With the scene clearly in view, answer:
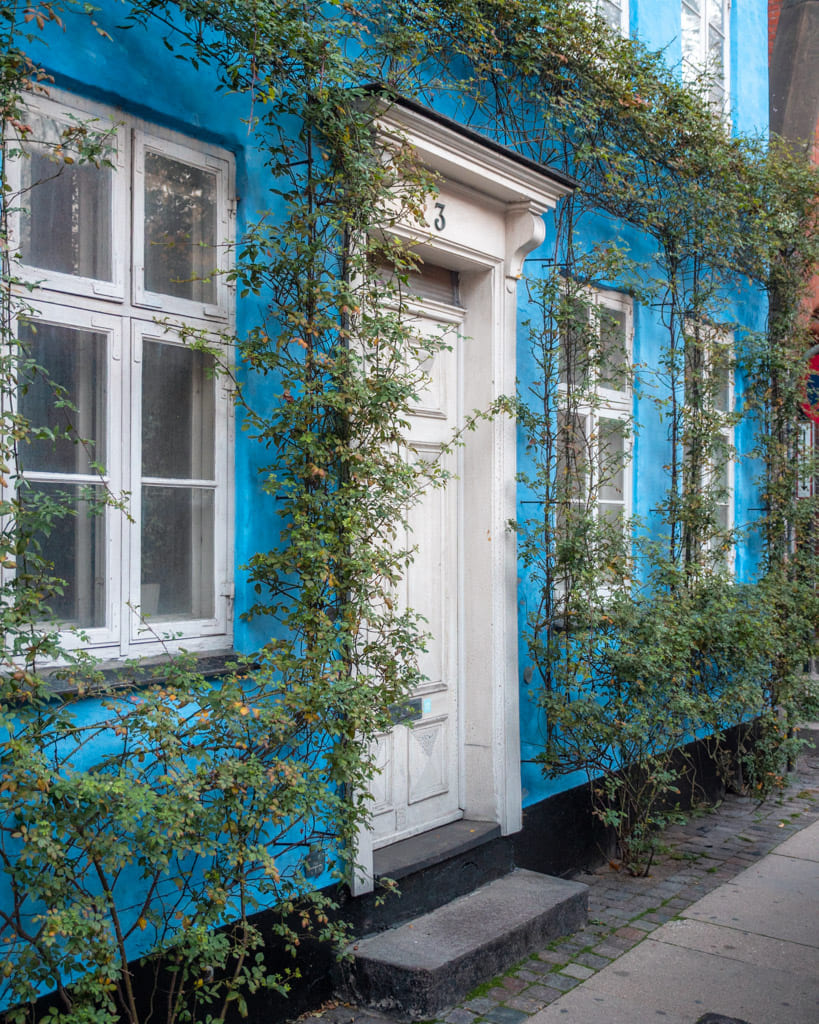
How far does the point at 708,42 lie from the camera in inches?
349

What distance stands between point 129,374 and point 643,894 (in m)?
4.12

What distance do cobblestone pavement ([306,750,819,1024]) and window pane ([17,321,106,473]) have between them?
8.06 feet

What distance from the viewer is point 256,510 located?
4.29 metres

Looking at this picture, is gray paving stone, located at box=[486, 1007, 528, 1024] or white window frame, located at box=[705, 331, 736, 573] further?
white window frame, located at box=[705, 331, 736, 573]

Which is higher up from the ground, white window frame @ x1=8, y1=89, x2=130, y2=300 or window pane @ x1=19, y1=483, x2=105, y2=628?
white window frame @ x1=8, y1=89, x2=130, y2=300

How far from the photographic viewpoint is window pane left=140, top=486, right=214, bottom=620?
398 cm

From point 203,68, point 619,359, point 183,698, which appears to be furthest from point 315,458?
point 619,359

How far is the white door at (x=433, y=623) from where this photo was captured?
17.5 feet

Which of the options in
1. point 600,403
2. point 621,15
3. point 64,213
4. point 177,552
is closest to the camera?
point 64,213

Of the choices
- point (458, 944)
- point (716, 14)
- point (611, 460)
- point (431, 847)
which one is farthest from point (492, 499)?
point (716, 14)

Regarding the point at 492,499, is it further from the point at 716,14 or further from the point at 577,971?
the point at 716,14

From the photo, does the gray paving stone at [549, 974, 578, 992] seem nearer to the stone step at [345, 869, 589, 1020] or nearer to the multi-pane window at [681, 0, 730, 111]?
the stone step at [345, 869, 589, 1020]

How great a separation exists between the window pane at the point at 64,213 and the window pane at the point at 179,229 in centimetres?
20

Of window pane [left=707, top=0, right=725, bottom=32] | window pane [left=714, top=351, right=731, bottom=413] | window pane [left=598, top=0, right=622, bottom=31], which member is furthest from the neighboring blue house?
window pane [left=707, top=0, right=725, bottom=32]
